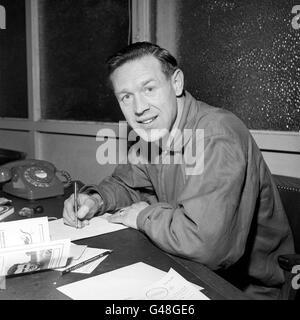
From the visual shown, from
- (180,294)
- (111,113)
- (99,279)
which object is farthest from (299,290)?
(111,113)

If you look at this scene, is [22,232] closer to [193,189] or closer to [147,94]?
[193,189]

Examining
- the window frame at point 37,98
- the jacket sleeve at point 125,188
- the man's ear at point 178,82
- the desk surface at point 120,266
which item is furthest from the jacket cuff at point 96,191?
the window frame at point 37,98

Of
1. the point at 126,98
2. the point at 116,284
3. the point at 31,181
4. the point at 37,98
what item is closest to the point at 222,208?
the point at 116,284

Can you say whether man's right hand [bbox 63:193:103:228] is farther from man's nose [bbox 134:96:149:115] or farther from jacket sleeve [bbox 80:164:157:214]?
man's nose [bbox 134:96:149:115]

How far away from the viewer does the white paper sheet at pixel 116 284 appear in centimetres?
74

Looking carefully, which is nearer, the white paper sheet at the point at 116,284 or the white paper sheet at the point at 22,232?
the white paper sheet at the point at 116,284

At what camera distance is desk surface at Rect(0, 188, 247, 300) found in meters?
0.75

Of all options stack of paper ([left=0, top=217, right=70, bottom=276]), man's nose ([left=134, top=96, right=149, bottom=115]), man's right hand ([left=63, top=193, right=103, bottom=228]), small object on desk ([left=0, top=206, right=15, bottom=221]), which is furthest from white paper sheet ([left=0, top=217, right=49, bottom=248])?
man's nose ([left=134, top=96, right=149, bottom=115])

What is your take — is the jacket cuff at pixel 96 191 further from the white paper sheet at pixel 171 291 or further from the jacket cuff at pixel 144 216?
the white paper sheet at pixel 171 291

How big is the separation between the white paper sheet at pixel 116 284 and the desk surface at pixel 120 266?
0.9 inches

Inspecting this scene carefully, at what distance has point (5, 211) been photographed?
1.33 m

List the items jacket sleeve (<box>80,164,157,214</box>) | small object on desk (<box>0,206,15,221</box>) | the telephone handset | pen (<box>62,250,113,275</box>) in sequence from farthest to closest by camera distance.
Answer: the telephone handset < jacket sleeve (<box>80,164,157,214</box>) < small object on desk (<box>0,206,15,221</box>) < pen (<box>62,250,113,275</box>)

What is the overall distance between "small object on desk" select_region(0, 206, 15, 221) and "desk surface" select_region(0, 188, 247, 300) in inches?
15.6

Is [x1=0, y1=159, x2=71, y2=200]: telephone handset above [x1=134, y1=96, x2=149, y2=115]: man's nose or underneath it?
underneath
